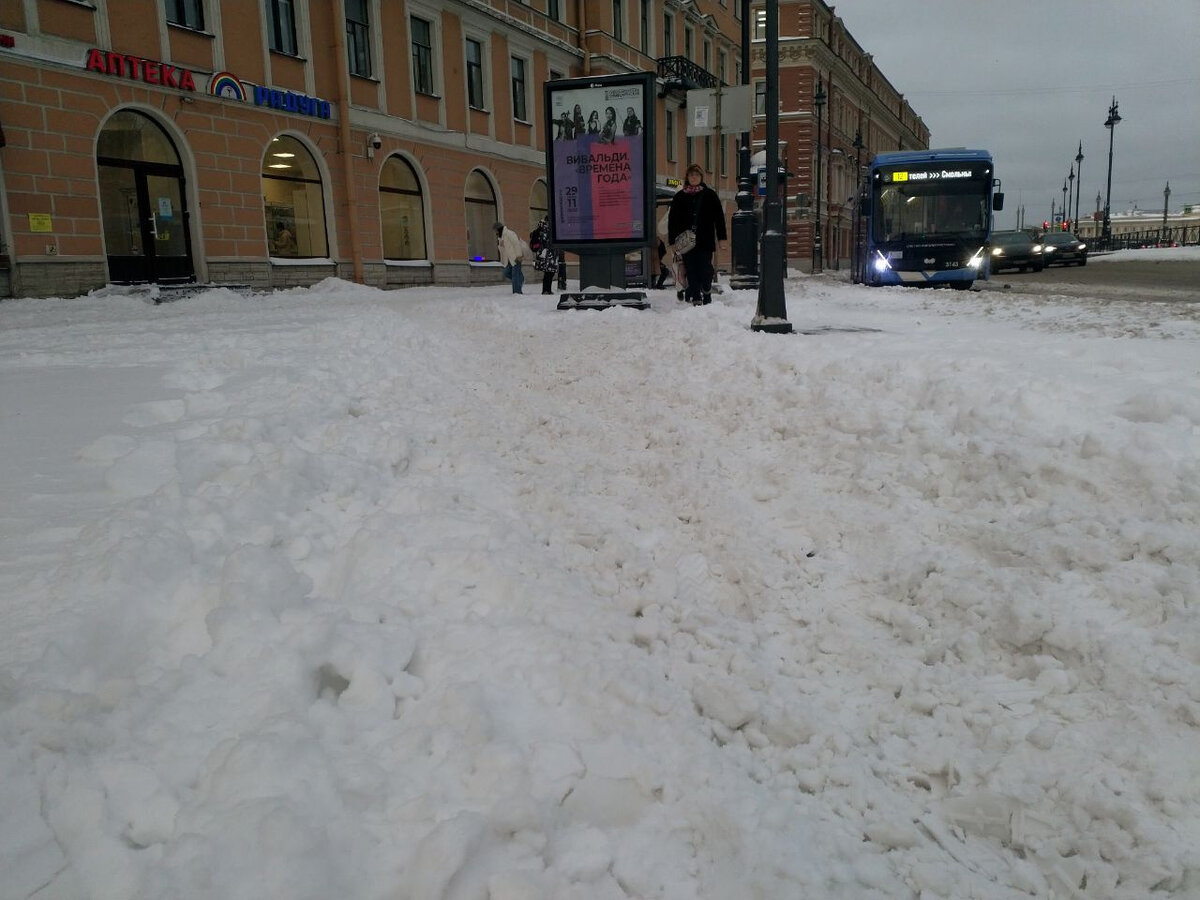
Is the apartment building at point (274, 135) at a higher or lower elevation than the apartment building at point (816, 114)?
lower

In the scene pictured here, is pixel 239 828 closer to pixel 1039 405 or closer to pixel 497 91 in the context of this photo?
pixel 1039 405

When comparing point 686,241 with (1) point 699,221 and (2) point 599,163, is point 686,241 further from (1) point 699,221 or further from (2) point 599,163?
(2) point 599,163

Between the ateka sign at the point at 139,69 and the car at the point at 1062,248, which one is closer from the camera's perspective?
the ateka sign at the point at 139,69

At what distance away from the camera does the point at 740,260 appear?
17031 millimetres

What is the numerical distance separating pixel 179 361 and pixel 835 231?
6270cm

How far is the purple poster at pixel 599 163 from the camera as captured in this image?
12102mm

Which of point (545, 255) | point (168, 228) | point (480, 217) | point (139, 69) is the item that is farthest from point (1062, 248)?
point (139, 69)

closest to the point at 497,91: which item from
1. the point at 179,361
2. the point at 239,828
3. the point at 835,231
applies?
the point at 179,361

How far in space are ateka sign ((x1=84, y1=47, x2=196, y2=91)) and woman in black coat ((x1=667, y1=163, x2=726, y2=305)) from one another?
10.2 metres

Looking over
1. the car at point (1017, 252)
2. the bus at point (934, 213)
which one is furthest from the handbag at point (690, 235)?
the car at point (1017, 252)

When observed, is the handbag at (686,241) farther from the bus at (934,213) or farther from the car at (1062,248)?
the car at (1062,248)

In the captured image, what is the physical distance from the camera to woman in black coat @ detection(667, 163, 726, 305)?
12.1 meters

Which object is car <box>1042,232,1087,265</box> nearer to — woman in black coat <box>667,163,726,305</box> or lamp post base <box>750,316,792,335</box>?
woman in black coat <box>667,163,726,305</box>

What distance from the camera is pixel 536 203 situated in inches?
1062
